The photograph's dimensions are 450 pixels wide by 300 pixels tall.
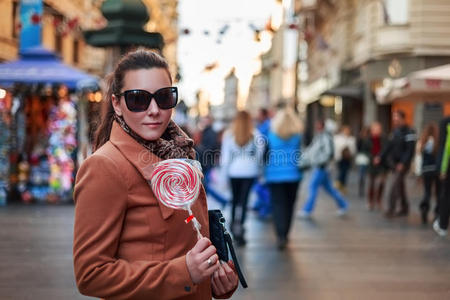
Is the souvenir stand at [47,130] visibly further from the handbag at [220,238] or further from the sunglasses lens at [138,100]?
the sunglasses lens at [138,100]

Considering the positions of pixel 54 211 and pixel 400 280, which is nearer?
pixel 400 280

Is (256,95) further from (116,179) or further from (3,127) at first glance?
(116,179)

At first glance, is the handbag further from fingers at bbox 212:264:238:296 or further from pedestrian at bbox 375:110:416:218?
pedestrian at bbox 375:110:416:218

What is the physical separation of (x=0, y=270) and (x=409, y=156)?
798 cm

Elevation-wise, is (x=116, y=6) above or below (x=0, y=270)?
above

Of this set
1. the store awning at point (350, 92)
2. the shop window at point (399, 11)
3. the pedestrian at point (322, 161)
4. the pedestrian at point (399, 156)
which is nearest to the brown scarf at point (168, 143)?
the pedestrian at point (322, 161)

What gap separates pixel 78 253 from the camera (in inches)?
81.6

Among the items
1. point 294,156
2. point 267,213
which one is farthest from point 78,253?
point 267,213

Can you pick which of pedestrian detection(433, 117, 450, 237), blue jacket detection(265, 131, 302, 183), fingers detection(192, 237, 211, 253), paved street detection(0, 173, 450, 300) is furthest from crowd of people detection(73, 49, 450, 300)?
pedestrian detection(433, 117, 450, 237)

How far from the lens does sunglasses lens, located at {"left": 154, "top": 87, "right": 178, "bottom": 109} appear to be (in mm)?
2297

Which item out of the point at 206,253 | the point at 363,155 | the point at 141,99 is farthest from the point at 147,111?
the point at 363,155

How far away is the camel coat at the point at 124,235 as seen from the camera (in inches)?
81.1

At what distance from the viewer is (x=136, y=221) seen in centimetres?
213

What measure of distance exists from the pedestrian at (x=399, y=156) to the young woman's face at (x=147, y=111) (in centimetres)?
1037
